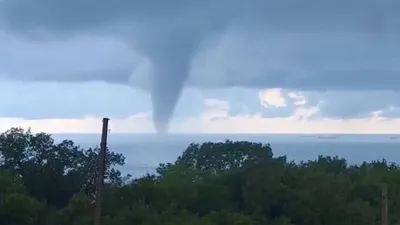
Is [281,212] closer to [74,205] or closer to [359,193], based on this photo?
[359,193]

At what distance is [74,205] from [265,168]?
30.8 feet

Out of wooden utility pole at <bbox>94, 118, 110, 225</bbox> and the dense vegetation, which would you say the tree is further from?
wooden utility pole at <bbox>94, 118, 110, 225</bbox>

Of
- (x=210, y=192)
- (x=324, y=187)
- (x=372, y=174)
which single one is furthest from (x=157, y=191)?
(x=372, y=174)

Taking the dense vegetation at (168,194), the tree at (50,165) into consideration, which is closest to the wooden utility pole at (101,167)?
the dense vegetation at (168,194)

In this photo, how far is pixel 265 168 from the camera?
3356 centimetres

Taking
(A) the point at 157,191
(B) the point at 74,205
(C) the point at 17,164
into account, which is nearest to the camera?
(B) the point at 74,205

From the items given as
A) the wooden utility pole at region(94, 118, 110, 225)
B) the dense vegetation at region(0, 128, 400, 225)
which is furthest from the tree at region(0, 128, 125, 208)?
the wooden utility pole at region(94, 118, 110, 225)

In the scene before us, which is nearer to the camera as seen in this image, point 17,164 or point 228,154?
point 17,164

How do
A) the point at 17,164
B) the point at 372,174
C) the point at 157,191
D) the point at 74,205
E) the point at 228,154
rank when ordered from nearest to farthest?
the point at 74,205 → the point at 157,191 → the point at 17,164 → the point at 372,174 → the point at 228,154

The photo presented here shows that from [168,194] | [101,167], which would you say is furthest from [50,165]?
[101,167]

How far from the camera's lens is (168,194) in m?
33.0

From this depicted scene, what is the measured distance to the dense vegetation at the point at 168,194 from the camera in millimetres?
29125

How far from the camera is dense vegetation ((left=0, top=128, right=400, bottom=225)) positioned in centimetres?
2912

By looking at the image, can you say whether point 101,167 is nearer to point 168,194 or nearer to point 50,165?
point 168,194
